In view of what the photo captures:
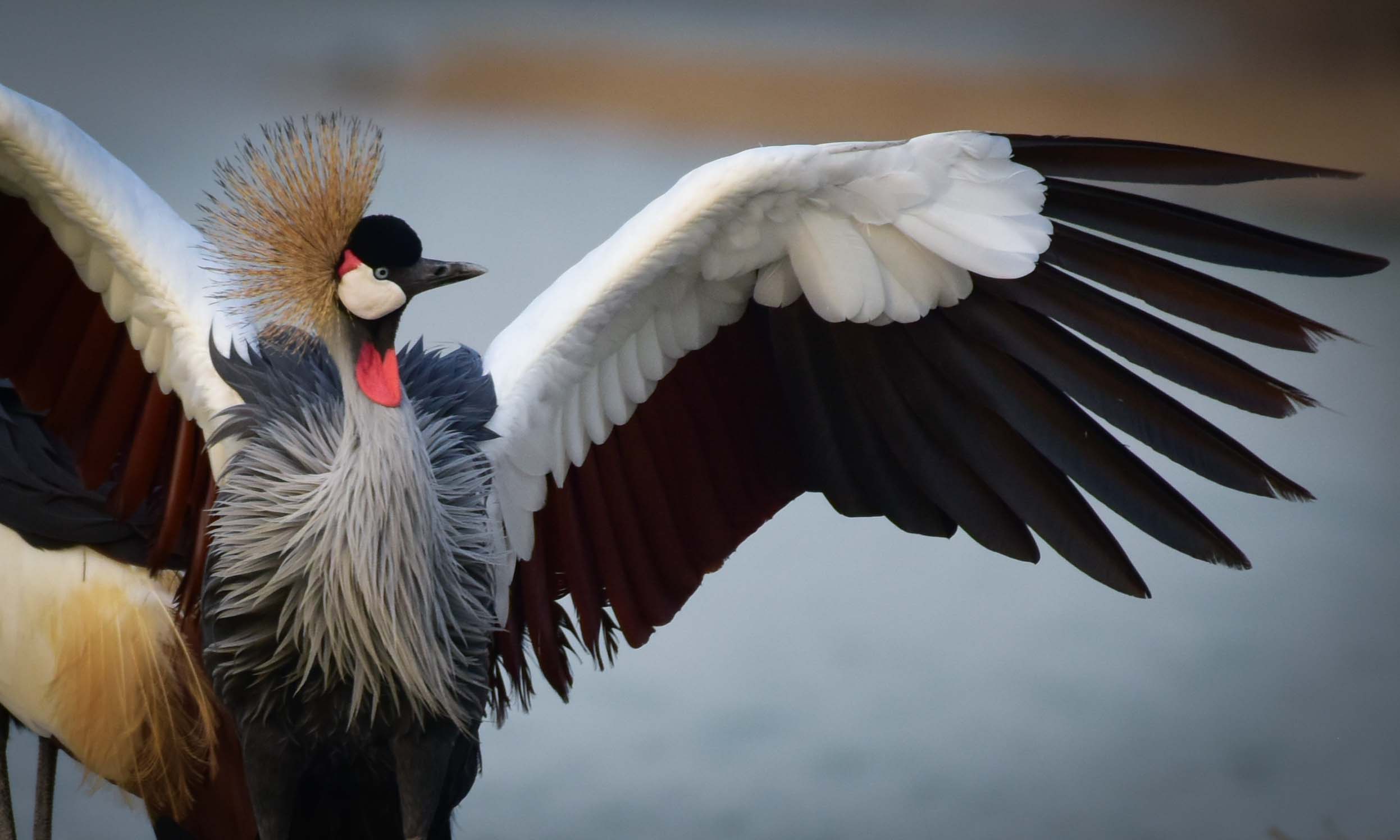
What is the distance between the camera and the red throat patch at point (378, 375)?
1483mm

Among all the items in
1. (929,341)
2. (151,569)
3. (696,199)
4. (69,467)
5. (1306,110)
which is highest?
(1306,110)

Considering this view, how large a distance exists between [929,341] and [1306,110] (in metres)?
2.90

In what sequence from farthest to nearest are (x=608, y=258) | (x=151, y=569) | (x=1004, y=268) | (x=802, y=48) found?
1. (x=802, y=48)
2. (x=151, y=569)
3. (x=608, y=258)
4. (x=1004, y=268)

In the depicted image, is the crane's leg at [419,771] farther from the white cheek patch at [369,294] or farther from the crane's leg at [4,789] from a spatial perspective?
the crane's leg at [4,789]

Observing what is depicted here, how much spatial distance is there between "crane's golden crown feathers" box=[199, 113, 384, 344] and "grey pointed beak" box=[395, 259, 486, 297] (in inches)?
3.1

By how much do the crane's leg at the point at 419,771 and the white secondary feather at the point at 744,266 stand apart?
0.25 m

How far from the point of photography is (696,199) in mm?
1494

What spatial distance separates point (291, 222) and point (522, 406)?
319 millimetres

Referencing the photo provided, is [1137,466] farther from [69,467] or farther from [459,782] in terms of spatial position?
[69,467]

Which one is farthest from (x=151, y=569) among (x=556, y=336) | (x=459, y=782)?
(x=556, y=336)

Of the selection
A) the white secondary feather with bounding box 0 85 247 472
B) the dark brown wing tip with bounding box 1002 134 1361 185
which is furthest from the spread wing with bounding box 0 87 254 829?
the dark brown wing tip with bounding box 1002 134 1361 185

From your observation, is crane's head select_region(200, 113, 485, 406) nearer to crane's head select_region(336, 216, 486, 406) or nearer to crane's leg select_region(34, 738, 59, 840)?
crane's head select_region(336, 216, 486, 406)

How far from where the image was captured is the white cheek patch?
58.3 inches

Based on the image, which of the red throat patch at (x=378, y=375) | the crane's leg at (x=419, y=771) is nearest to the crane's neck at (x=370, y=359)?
the red throat patch at (x=378, y=375)
